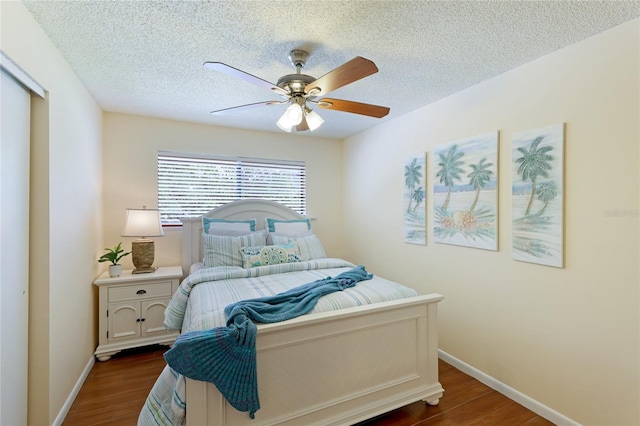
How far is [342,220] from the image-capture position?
14.0ft

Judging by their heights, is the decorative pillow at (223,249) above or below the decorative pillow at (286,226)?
below

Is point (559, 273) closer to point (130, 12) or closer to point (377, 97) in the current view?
point (377, 97)

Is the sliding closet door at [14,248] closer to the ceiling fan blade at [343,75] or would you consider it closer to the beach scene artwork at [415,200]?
the ceiling fan blade at [343,75]

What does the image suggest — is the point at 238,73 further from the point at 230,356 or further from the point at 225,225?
the point at 225,225

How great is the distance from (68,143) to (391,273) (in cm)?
309

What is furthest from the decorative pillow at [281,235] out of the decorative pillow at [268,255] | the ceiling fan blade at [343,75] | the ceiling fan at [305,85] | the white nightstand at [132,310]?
the ceiling fan blade at [343,75]

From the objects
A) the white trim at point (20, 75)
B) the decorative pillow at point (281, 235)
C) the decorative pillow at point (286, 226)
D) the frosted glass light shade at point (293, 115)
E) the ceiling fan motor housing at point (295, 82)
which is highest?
the ceiling fan motor housing at point (295, 82)

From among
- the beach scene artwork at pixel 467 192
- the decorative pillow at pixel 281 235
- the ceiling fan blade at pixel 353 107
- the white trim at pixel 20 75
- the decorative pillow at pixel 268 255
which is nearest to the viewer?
the white trim at pixel 20 75

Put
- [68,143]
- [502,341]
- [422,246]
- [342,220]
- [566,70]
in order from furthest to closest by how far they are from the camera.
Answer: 1. [342,220]
2. [422,246]
3. [502,341]
4. [68,143]
5. [566,70]

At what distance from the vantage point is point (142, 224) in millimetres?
2846

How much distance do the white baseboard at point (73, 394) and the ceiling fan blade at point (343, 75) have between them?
2542 millimetres

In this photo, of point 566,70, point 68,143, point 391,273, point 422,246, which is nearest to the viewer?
point 566,70

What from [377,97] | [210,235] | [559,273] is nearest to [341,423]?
[559,273]

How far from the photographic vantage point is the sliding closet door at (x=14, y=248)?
139 cm
